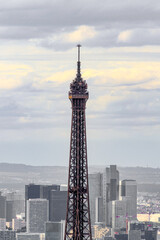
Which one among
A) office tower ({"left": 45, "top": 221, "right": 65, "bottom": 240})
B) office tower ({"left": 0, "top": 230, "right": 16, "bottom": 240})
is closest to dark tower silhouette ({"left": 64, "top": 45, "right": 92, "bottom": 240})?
office tower ({"left": 45, "top": 221, "right": 65, "bottom": 240})

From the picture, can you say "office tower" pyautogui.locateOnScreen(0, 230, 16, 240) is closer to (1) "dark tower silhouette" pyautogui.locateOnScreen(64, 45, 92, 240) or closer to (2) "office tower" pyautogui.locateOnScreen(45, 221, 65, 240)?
(2) "office tower" pyautogui.locateOnScreen(45, 221, 65, 240)

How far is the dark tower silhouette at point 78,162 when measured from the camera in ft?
219

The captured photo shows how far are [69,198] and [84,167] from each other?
94.7 inches

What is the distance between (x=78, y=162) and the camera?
66.5 metres

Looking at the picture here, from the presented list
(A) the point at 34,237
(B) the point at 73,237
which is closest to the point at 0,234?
(A) the point at 34,237

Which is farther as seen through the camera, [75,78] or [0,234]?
[0,234]

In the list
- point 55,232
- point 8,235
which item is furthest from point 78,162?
point 8,235

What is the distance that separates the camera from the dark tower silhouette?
6675 centimetres

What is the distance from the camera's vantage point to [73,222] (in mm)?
67375

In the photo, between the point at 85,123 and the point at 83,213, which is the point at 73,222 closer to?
the point at 83,213

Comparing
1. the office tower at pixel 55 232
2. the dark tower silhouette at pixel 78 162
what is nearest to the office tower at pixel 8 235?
the office tower at pixel 55 232

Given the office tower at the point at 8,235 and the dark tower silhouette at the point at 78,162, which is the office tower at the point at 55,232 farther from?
the dark tower silhouette at the point at 78,162

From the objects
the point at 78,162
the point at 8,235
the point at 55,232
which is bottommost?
the point at 8,235

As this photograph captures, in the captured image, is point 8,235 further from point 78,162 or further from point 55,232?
point 78,162
